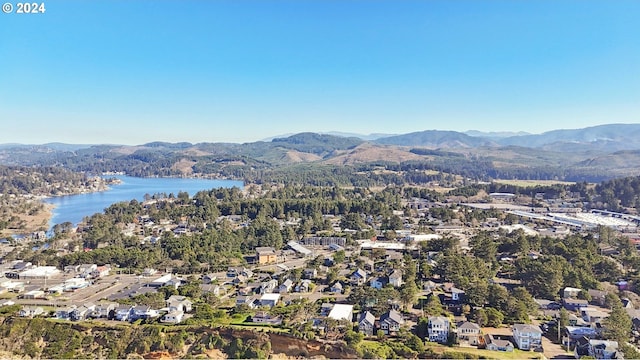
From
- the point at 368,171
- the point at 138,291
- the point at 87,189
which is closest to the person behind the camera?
the point at 138,291

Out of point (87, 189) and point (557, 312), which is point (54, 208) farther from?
point (557, 312)

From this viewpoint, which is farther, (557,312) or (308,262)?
(308,262)

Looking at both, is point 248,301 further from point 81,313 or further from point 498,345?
point 498,345

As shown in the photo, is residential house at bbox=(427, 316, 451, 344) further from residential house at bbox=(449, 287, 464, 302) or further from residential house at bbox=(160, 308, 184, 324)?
residential house at bbox=(160, 308, 184, 324)

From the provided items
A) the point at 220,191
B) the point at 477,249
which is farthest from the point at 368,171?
the point at 477,249

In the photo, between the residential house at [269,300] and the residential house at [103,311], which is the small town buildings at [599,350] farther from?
the residential house at [103,311]

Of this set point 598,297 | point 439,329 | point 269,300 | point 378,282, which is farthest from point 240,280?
point 598,297

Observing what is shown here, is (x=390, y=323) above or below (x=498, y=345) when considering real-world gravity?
above
